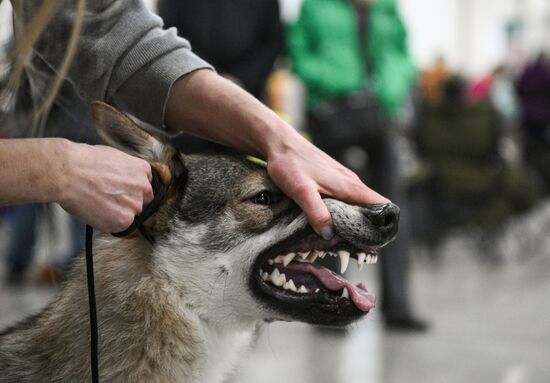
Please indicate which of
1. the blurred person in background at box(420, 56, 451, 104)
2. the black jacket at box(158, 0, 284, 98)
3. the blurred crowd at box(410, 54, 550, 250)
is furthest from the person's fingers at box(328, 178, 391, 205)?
the blurred person in background at box(420, 56, 451, 104)

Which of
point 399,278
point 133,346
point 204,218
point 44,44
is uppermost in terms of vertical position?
point 44,44

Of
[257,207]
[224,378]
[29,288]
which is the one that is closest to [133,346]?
[224,378]

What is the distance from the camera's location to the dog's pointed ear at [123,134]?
1544mm

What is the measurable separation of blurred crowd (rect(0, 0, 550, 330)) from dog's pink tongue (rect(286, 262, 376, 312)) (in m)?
0.69

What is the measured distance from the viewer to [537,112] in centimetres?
821

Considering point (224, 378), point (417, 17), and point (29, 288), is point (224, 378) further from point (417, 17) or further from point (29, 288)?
point (417, 17)

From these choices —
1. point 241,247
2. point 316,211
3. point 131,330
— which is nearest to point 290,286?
point 241,247

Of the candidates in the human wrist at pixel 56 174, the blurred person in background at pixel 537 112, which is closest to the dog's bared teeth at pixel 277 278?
the human wrist at pixel 56 174

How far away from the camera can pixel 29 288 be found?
5641mm

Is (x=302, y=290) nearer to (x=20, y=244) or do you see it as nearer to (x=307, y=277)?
(x=307, y=277)

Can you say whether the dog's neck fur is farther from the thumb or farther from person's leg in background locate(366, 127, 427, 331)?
person's leg in background locate(366, 127, 427, 331)

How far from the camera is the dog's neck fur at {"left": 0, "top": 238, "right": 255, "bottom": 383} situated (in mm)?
1636

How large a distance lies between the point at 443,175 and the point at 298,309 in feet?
18.1

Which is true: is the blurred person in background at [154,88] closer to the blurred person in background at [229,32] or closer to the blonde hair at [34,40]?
the blonde hair at [34,40]
